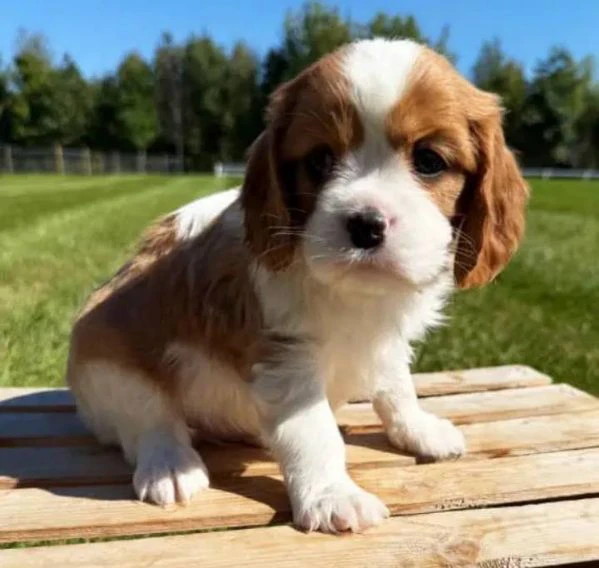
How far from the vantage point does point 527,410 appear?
3.72 meters

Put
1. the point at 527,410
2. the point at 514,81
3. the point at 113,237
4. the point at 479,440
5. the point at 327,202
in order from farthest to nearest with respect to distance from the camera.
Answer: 1. the point at 514,81
2. the point at 113,237
3. the point at 527,410
4. the point at 479,440
5. the point at 327,202

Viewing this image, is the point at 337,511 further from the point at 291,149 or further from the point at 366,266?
the point at 291,149

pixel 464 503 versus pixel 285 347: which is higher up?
pixel 285 347

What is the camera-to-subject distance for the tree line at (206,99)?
57188 mm

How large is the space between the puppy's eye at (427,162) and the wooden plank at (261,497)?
996 millimetres

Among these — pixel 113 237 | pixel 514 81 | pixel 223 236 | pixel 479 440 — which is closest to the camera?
pixel 223 236

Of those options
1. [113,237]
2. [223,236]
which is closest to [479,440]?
[223,236]

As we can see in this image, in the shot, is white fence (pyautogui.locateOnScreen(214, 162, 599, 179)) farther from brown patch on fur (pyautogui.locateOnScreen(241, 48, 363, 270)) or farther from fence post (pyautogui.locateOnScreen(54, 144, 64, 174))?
brown patch on fur (pyautogui.locateOnScreen(241, 48, 363, 270))

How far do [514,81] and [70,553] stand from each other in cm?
6190

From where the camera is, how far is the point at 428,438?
3150 millimetres

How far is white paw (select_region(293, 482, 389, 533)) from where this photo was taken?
2.48 m

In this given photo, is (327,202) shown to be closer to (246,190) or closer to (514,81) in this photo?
(246,190)

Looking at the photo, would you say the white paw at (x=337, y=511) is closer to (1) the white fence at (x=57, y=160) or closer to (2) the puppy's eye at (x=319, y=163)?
(2) the puppy's eye at (x=319, y=163)

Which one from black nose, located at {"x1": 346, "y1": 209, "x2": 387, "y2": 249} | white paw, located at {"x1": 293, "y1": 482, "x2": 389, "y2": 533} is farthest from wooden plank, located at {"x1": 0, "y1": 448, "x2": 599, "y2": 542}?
black nose, located at {"x1": 346, "y1": 209, "x2": 387, "y2": 249}
